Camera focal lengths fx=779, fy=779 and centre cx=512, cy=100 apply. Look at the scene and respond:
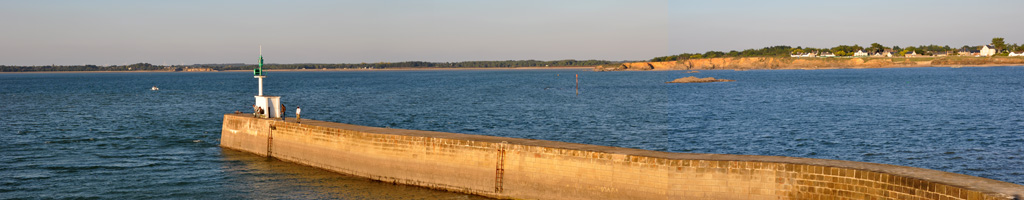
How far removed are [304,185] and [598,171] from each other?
10.3m

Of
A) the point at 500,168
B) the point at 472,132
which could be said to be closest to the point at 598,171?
the point at 500,168

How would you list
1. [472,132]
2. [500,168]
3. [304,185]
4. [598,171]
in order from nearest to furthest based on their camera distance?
[598,171] → [500,168] → [304,185] → [472,132]

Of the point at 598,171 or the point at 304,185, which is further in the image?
the point at 304,185

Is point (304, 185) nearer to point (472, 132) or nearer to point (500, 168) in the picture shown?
point (500, 168)

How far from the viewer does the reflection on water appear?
23.9 metres

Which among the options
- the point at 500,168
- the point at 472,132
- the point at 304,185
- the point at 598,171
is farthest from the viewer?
the point at 472,132

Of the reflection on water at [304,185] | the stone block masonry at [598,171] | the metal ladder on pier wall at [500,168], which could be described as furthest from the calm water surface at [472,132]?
the metal ladder on pier wall at [500,168]

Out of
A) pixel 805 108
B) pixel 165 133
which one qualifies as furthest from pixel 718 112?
pixel 165 133

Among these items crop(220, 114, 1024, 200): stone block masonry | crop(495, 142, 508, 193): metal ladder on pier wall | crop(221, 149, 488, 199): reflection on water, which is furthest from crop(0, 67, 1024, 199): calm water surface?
crop(495, 142, 508, 193): metal ladder on pier wall

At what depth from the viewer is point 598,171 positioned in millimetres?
21125

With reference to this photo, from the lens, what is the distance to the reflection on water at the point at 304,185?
2388 cm

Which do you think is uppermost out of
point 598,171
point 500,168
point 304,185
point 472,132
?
point 598,171

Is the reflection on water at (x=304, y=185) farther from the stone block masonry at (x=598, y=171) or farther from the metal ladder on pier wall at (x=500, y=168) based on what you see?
the metal ladder on pier wall at (x=500, y=168)

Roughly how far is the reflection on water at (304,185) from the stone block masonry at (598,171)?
0.46m
